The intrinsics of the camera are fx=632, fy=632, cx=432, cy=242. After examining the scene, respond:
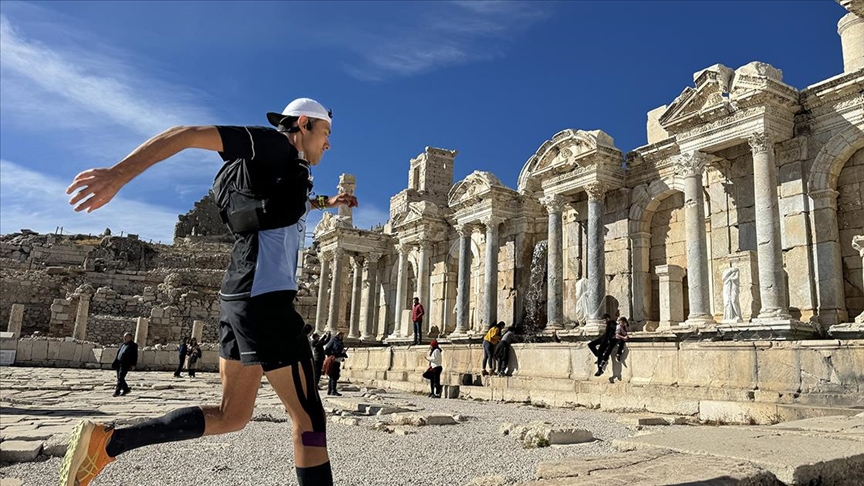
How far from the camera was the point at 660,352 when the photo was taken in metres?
12.2

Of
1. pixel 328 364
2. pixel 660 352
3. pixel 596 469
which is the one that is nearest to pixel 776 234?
pixel 660 352

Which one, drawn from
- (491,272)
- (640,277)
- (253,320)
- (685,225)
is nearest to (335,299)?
(491,272)

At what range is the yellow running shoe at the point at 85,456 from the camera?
2.46 meters

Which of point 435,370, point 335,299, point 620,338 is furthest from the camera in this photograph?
point 335,299

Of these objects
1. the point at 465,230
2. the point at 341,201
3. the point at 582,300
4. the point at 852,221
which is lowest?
the point at 341,201

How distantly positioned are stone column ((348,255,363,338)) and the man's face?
27168 millimetres

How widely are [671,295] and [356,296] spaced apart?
17704mm

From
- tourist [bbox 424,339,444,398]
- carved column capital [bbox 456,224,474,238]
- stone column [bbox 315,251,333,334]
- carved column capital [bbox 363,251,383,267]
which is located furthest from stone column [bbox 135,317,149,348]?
tourist [bbox 424,339,444,398]

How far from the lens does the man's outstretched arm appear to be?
7.57 feet

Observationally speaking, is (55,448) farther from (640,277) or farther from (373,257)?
(373,257)

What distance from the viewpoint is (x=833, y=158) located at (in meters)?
13.5

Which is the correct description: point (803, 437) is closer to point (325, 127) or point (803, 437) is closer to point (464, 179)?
point (325, 127)

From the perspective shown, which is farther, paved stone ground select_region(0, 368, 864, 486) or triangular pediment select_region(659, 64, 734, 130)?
triangular pediment select_region(659, 64, 734, 130)

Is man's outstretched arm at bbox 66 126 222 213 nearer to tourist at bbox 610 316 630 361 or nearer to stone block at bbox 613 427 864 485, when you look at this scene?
stone block at bbox 613 427 864 485
